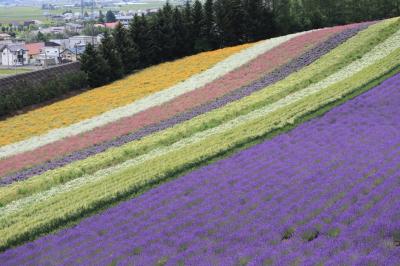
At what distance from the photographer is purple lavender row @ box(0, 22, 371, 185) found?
33781 millimetres

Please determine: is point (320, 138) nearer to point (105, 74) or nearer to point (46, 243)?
point (46, 243)

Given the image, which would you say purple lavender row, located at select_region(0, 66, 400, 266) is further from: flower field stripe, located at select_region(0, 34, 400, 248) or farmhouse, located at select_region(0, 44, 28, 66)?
farmhouse, located at select_region(0, 44, 28, 66)

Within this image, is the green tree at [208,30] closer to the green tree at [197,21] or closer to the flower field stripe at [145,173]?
the green tree at [197,21]

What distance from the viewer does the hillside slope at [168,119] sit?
26.1 m

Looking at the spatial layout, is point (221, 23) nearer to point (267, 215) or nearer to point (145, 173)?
point (145, 173)

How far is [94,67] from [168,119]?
1005 inches

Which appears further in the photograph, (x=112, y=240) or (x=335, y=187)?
(x=335, y=187)

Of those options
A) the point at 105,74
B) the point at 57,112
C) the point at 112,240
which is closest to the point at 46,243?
the point at 112,240

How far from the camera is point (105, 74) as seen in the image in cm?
6462

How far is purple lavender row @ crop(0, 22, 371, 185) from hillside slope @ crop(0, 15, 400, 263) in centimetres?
10

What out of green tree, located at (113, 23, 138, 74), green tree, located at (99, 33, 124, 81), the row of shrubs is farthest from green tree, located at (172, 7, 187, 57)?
the row of shrubs

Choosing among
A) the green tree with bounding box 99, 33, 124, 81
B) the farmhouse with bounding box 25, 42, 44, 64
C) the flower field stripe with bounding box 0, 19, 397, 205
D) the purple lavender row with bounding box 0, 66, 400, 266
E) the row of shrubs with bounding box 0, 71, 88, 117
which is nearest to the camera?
the purple lavender row with bounding box 0, 66, 400, 266

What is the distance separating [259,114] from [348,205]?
19967 millimetres

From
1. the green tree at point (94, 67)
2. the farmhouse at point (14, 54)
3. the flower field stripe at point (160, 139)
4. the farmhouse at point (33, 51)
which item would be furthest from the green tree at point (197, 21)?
the farmhouse at point (33, 51)
